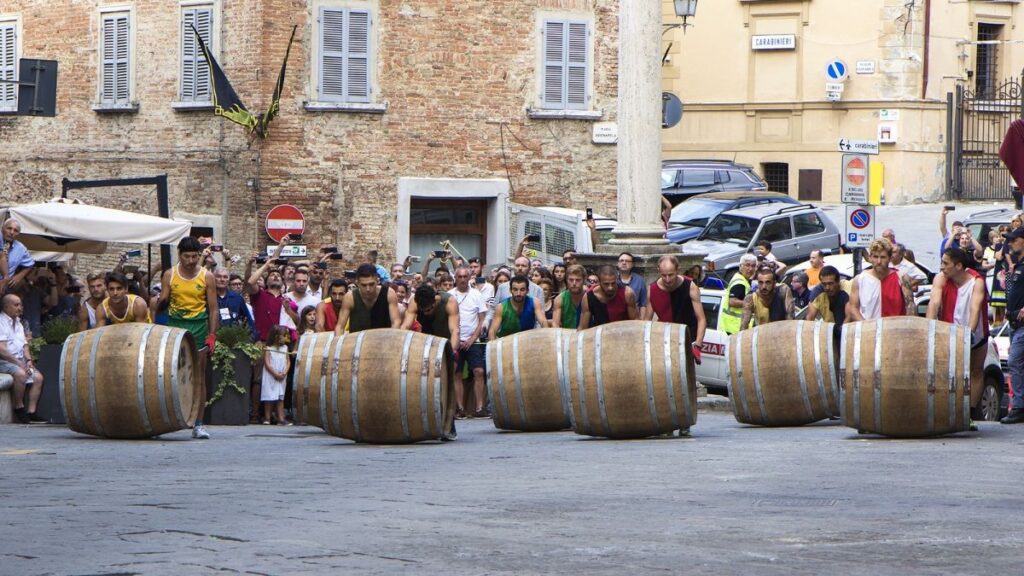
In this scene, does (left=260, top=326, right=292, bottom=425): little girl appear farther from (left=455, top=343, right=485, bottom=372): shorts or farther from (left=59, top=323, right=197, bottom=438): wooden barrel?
(left=59, top=323, right=197, bottom=438): wooden barrel

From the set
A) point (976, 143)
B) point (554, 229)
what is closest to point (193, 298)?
point (554, 229)

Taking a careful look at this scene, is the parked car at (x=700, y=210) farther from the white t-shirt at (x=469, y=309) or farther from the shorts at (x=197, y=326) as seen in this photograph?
the shorts at (x=197, y=326)

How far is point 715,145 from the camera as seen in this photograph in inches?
1822

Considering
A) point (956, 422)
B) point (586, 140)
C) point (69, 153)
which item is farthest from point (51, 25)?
point (956, 422)

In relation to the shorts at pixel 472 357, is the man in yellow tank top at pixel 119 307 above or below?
above

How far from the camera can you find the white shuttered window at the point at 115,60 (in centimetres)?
3294

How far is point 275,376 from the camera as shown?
19.5 metres

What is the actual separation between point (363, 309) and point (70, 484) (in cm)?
456

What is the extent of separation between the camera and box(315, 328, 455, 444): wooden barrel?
1448cm

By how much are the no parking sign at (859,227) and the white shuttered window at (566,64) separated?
8.09 meters

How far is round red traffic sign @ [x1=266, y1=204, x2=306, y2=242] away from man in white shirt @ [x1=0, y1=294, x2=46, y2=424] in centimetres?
1178

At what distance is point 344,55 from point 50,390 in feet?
44.2

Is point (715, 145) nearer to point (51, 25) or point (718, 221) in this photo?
point (718, 221)

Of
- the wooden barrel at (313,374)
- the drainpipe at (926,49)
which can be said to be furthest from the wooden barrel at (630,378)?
the drainpipe at (926,49)
